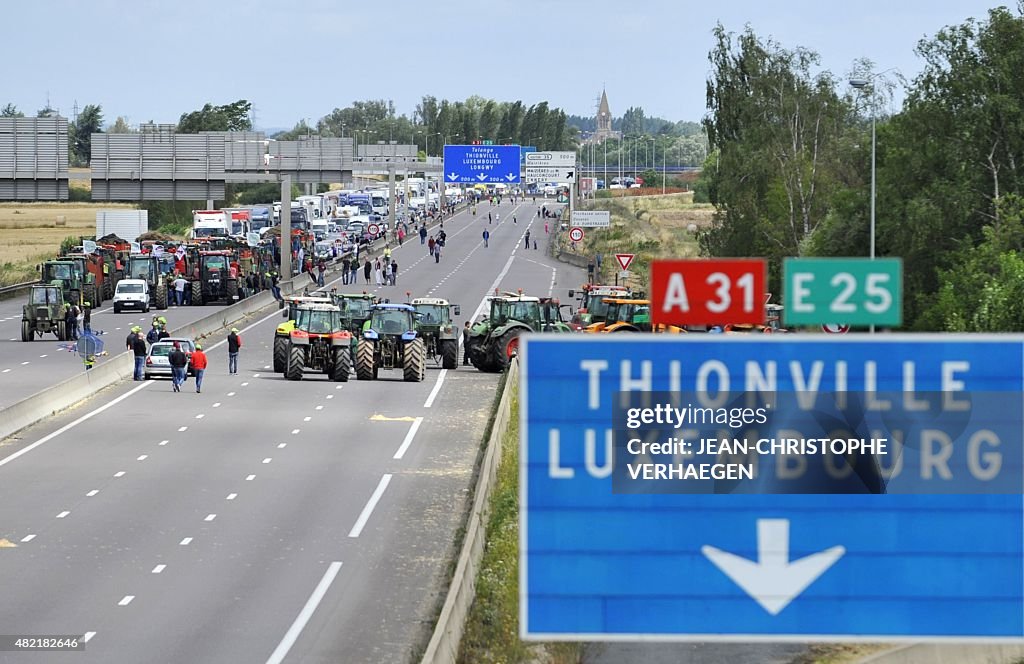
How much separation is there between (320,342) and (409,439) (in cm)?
1053

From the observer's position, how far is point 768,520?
44.2 ft

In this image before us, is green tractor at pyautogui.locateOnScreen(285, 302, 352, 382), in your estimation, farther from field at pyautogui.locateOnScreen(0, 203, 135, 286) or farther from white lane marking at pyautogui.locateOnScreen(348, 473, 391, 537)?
field at pyautogui.locateOnScreen(0, 203, 135, 286)

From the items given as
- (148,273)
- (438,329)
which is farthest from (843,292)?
(148,273)

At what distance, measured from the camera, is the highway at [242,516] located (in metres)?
24.0

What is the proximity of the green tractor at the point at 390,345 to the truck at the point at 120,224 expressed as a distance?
60704 millimetres

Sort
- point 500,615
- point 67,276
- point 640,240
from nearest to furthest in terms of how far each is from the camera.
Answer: point 500,615 < point 67,276 < point 640,240

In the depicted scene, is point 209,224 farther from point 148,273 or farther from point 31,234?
point 31,234

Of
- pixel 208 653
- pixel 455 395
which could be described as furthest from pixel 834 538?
pixel 455 395

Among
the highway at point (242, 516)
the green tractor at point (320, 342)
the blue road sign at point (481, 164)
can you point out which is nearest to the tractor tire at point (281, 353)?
the highway at point (242, 516)

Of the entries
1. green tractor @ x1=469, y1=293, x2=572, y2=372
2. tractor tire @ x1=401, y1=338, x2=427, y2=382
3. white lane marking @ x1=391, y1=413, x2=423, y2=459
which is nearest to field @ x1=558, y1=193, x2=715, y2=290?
green tractor @ x1=469, y1=293, x2=572, y2=372

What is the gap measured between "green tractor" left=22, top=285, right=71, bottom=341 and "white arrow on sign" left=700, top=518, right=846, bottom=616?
51.8 meters

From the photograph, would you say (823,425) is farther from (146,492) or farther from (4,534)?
(146,492)

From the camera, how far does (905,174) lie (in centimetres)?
6194

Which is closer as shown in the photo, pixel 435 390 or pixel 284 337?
pixel 435 390
